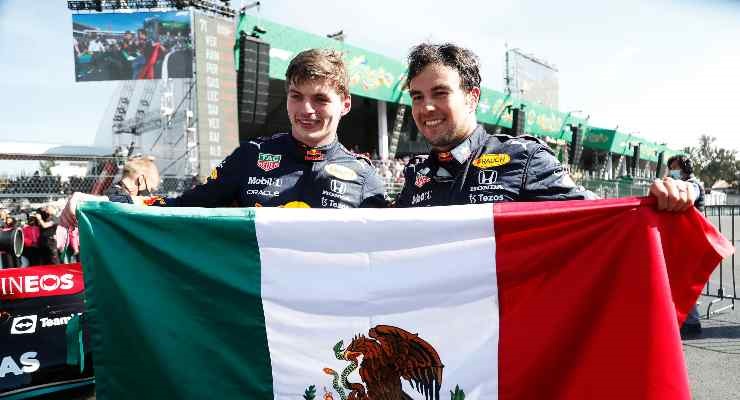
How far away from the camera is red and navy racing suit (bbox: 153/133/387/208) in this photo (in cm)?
227

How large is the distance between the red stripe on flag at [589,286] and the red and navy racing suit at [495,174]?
0.76 ft

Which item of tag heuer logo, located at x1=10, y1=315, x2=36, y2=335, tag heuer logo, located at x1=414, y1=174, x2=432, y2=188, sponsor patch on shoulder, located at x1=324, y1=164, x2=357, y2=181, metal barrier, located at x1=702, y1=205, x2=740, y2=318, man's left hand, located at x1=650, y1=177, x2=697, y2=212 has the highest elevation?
sponsor patch on shoulder, located at x1=324, y1=164, x2=357, y2=181

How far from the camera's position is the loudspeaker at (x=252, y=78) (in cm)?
1202

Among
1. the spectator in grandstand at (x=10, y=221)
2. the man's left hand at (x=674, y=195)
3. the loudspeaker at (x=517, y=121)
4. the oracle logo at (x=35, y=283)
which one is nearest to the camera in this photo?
the man's left hand at (x=674, y=195)

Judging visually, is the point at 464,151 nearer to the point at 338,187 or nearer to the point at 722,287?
the point at 338,187

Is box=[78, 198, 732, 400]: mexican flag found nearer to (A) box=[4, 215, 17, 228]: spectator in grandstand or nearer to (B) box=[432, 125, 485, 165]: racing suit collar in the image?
(B) box=[432, 125, 485, 165]: racing suit collar

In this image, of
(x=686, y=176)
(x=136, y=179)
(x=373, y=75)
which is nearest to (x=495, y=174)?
(x=136, y=179)

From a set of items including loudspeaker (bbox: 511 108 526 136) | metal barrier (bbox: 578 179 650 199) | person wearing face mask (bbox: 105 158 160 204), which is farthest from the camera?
loudspeaker (bbox: 511 108 526 136)

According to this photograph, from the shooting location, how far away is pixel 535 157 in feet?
6.54

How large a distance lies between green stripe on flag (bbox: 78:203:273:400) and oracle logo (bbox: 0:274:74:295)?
2.17 meters

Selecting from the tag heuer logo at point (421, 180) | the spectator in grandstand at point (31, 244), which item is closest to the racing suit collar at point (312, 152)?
the tag heuer logo at point (421, 180)

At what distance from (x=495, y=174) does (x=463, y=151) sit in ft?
0.60

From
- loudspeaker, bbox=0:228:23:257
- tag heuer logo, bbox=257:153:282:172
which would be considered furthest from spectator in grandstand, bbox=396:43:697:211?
loudspeaker, bbox=0:228:23:257

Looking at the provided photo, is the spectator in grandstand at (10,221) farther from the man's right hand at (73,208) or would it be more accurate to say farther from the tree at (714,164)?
the tree at (714,164)
